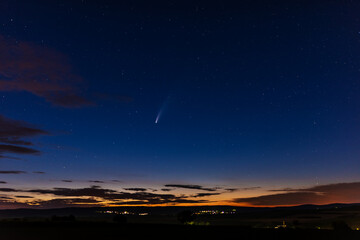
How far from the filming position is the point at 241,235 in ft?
90.0

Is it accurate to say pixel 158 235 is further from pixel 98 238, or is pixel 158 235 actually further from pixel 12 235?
pixel 12 235

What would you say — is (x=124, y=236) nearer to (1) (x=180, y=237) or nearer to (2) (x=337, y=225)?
(1) (x=180, y=237)

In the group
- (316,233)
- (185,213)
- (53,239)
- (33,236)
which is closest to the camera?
(53,239)

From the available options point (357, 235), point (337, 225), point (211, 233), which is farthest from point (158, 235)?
point (337, 225)

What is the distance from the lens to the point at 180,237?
86.5 ft

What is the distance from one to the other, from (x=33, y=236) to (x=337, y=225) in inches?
1119

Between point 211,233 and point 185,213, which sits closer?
point 211,233

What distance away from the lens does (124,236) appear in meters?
27.8

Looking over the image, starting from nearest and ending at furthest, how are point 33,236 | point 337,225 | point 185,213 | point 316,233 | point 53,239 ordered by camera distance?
point 53,239 < point 33,236 < point 316,233 < point 337,225 < point 185,213

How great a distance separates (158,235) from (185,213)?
82.4 feet

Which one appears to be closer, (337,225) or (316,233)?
(316,233)

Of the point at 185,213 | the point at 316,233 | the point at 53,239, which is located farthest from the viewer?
the point at 185,213

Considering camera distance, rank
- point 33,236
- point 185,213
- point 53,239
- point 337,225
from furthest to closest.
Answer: point 185,213
point 337,225
point 33,236
point 53,239

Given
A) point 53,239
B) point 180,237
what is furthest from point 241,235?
point 53,239
